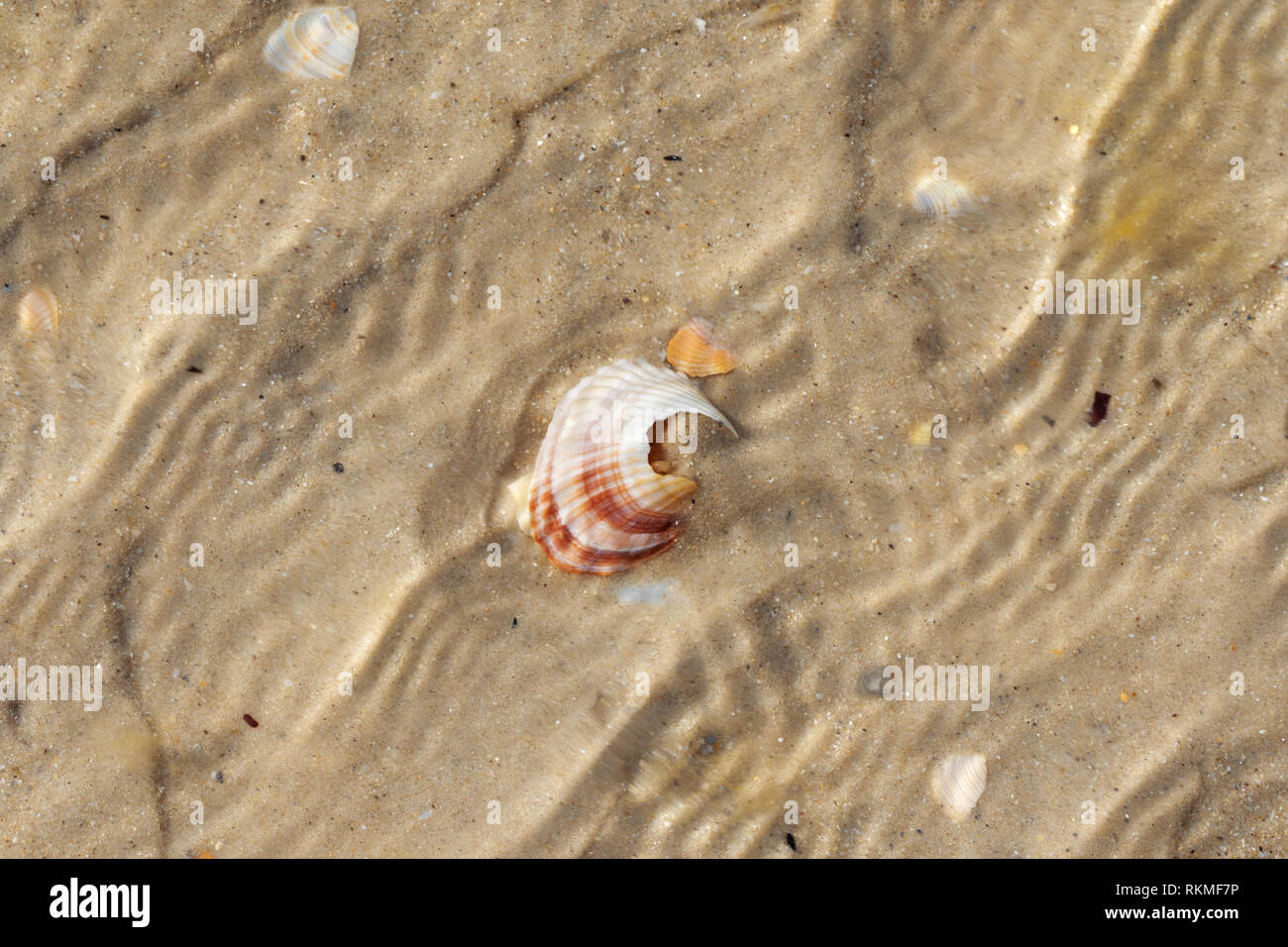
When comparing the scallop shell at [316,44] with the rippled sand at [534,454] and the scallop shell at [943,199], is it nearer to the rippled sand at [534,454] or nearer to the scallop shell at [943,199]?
the rippled sand at [534,454]

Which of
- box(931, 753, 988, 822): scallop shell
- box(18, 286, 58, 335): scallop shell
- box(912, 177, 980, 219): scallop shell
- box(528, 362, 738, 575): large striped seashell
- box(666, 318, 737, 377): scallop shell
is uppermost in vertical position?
box(912, 177, 980, 219): scallop shell

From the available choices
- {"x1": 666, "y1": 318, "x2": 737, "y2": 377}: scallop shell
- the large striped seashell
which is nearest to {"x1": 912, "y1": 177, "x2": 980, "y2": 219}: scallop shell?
{"x1": 666, "y1": 318, "x2": 737, "y2": 377}: scallop shell

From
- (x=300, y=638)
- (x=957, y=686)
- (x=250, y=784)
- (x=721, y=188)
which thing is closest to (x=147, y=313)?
(x=300, y=638)

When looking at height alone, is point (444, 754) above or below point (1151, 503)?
below

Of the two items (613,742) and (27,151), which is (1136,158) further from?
(27,151)

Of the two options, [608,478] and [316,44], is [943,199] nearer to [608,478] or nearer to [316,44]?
[608,478]

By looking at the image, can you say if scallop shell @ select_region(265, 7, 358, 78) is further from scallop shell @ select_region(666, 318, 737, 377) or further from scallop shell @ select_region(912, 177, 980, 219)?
scallop shell @ select_region(912, 177, 980, 219)

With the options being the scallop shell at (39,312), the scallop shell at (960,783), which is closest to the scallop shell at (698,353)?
the scallop shell at (960,783)
